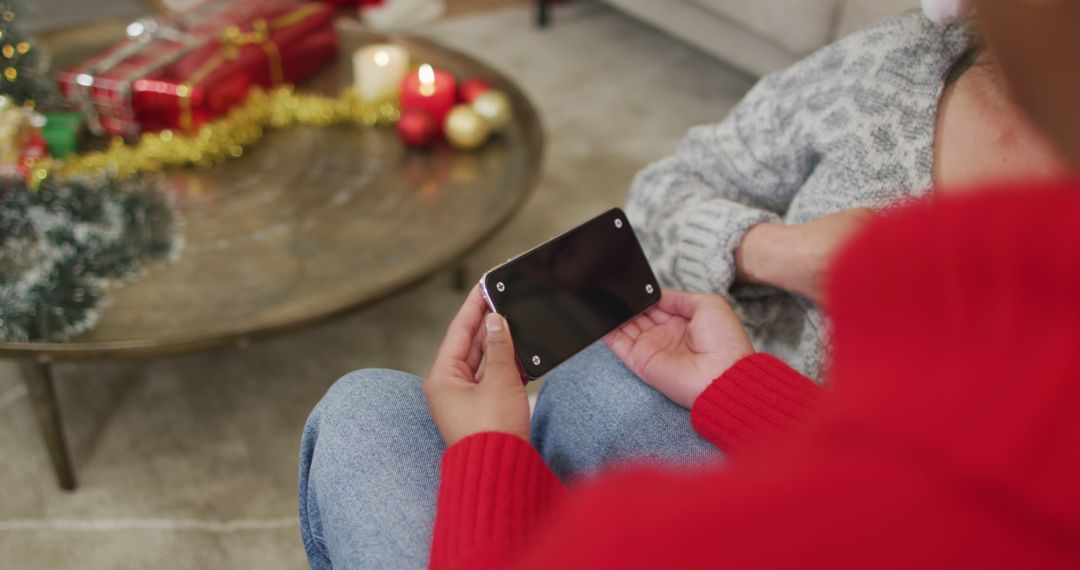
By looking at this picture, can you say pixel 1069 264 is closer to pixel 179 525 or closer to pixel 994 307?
pixel 994 307

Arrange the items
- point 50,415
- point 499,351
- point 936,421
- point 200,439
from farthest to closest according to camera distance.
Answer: point 200,439 < point 50,415 < point 499,351 < point 936,421

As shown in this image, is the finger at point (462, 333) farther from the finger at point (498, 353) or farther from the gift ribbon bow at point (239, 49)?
the gift ribbon bow at point (239, 49)

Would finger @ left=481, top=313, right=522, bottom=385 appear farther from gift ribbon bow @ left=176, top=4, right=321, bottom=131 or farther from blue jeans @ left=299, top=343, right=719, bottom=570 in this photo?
gift ribbon bow @ left=176, top=4, right=321, bottom=131

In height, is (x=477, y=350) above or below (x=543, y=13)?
above

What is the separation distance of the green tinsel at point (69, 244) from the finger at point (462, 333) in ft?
1.88

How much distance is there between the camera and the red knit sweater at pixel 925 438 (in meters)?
0.27

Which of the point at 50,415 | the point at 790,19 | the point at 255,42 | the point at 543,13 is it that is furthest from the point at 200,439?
the point at 543,13

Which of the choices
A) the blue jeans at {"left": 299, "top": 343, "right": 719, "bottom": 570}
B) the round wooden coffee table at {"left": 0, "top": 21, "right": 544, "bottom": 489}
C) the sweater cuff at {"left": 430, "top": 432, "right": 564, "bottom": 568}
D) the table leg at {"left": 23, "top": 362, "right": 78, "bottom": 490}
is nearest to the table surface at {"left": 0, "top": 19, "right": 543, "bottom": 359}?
the round wooden coffee table at {"left": 0, "top": 21, "right": 544, "bottom": 489}

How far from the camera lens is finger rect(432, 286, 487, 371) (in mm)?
661

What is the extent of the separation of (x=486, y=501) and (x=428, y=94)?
1.02 m

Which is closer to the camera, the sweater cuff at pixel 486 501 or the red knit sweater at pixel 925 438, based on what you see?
the red knit sweater at pixel 925 438

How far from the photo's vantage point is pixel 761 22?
203cm

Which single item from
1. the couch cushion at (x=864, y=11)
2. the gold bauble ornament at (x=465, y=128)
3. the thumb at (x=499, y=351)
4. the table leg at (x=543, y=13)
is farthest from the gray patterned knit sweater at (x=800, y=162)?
the table leg at (x=543, y=13)

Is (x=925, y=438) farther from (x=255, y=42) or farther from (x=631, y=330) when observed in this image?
(x=255, y=42)
